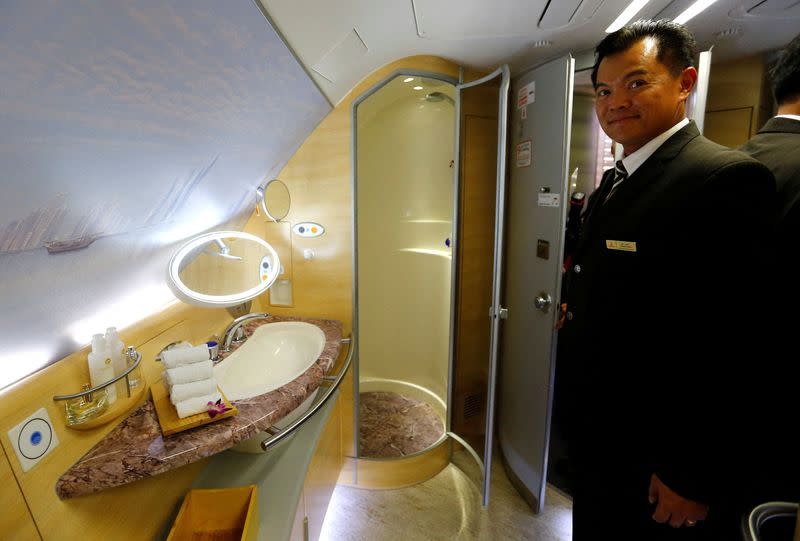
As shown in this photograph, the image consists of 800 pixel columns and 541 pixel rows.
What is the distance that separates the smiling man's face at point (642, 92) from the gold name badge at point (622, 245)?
0.33m

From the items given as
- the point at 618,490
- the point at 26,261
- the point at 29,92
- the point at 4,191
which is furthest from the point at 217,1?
the point at 618,490

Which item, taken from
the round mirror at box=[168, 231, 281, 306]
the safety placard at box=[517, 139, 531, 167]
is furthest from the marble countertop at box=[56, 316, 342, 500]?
the safety placard at box=[517, 139, 531, 167]

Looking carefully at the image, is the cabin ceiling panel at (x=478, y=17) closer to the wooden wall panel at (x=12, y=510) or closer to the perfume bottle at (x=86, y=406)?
the perfume bottle at (x=86, y=406)

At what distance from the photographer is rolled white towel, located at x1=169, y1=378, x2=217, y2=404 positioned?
3.45ft

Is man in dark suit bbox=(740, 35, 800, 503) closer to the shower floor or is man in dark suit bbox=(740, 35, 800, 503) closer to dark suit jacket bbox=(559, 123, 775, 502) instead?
dark suit jacket bbox=(559, 123, 775, 502)

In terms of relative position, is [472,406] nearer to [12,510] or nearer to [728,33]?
[12,510]

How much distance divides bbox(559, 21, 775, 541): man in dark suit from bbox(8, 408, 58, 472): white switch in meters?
1.41

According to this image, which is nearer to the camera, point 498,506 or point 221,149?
point 221,149

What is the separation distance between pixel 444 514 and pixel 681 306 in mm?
1575

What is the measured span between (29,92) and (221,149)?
584mm

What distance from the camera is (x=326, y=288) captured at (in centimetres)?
190

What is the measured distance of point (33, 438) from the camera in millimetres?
788

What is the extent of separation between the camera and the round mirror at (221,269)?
49.7 inches

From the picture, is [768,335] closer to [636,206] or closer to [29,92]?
[636,206]
